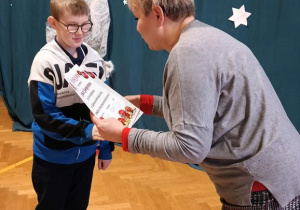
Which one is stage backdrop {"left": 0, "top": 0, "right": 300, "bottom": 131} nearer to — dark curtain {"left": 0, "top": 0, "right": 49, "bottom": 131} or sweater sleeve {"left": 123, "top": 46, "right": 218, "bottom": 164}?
dark curtain {"left": 0, "top": 0, "right": 49, "bottom": 131}

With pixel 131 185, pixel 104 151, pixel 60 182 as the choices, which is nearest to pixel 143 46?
pixel 131 185

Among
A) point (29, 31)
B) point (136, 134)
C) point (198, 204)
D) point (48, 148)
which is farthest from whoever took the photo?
point (29, 31)

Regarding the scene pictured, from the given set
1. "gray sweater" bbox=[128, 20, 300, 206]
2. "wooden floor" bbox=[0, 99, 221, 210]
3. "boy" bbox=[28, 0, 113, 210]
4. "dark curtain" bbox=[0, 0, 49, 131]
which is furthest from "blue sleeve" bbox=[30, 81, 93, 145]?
"dark curtain" bbox=[0, 0, 49, 131]

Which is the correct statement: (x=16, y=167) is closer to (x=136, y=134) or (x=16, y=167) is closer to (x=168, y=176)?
(x=168, y=176)

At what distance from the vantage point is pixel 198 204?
2.21m

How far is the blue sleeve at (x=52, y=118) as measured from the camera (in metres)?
1.31

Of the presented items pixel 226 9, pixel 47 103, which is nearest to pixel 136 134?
pixel 47 103

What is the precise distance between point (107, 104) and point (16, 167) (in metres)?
1.71

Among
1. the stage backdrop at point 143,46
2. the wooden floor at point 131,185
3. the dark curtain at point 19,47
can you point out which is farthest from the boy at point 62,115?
the dark curtain at point 19,47

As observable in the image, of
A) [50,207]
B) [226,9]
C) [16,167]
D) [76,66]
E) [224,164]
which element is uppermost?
[226,9]

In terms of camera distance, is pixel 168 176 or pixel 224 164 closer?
pixel 224 164

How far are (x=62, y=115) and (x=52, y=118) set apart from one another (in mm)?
44

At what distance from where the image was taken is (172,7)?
943 mm

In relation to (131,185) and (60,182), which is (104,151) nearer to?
(60,182)
